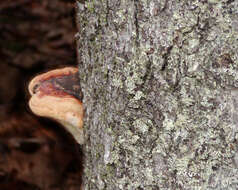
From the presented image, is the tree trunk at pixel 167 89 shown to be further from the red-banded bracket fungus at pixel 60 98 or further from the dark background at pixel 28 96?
the dark background at pixel 28 96

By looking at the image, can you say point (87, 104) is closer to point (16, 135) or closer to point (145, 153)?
point (145, 153)

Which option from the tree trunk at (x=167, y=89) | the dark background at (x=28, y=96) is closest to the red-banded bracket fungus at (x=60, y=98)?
the tree trunk at (x=167, y=89)

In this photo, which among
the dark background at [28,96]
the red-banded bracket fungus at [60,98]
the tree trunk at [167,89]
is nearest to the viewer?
the tree trunk at [167,89]

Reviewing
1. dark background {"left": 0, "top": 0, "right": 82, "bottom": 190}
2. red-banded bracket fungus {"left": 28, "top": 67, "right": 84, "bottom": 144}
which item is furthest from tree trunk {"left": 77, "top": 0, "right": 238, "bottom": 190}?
dark background {"left": 0, "top": 0, "right": 82, "bottom": 190}

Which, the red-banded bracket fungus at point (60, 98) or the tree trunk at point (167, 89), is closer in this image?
the tree trunk at point (167, 89)

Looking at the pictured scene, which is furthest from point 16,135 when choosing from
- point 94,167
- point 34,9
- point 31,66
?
point 94,167

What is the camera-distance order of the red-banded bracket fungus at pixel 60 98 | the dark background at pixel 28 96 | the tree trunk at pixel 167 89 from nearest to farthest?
the tree trunk at pixel 167 89, the red-banded bracket fungus at pixel 60 98, the dark background at pixel 28 96

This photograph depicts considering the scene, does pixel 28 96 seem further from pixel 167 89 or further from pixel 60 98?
pixel 167 89
